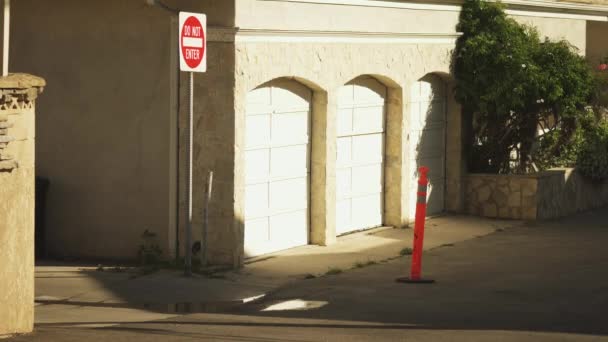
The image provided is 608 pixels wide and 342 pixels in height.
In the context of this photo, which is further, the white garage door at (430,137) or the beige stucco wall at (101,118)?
the white garage door at (430,137)

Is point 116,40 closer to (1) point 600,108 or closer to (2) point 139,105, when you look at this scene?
(2) point 139,105

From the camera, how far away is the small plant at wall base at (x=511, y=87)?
19875 millimetres

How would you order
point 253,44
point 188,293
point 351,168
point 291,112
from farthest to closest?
point 351,168 < point 291,112 < point 253,44 < point 188,293

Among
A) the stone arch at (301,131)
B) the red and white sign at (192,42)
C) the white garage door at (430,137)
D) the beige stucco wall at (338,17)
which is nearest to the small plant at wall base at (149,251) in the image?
the stone arch at (301,131)

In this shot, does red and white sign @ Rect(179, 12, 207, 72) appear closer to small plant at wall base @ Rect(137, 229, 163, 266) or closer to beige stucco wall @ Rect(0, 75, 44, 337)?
small plant at wall base @ Rect(137, 229, 163, 266)

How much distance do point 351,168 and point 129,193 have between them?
3.68 m

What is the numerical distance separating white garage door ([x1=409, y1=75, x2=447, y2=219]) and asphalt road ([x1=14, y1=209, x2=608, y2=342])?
2.95 m

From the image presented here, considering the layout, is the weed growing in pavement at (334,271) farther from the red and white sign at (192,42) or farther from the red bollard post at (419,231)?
the red and white sign at (192,42)

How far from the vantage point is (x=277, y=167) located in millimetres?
16016

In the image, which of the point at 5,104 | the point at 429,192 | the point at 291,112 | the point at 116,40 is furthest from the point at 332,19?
the point at 5,104

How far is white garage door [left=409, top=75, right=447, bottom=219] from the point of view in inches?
764

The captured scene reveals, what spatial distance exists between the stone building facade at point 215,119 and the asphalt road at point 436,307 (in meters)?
1.57

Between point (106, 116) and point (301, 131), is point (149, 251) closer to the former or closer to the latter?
point (106, 116)

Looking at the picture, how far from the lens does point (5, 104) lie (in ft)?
33.1
